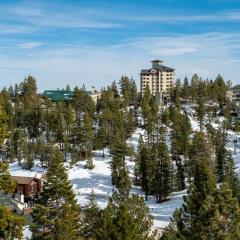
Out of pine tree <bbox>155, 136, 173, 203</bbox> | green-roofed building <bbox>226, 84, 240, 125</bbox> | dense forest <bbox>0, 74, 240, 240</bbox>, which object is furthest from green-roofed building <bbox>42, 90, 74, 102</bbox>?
pine tree <bbox>155, 136, 173, 203</bbox>

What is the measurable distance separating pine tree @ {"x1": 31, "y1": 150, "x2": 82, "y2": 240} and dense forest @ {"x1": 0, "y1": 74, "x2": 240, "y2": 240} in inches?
2.3

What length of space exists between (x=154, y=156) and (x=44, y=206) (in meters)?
64.8

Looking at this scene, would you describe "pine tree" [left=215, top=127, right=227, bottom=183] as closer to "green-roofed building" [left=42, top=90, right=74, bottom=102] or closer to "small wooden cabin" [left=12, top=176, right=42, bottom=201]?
"small wooden cabin" [left=12, top=176, right=42, bottom=201]

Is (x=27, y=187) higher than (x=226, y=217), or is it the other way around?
(x=226, y=217)

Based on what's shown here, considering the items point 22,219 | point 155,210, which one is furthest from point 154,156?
point 22,219

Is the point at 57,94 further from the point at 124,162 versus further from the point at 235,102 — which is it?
the point at 124,162

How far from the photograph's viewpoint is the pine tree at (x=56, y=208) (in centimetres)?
2608

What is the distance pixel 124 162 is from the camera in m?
97.6

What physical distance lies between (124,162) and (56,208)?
71.4 metres

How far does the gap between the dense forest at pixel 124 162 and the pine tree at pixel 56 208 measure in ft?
0.19

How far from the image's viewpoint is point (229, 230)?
1299 inches

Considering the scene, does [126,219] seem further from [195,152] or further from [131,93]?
[131,93]

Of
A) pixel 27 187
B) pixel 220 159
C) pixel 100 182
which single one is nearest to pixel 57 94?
pixel 100 182

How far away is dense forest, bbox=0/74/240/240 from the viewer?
87.6 ft
